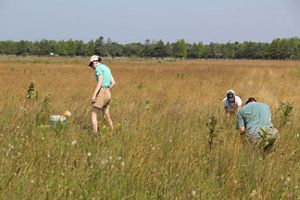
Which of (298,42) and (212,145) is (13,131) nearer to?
(212,145)

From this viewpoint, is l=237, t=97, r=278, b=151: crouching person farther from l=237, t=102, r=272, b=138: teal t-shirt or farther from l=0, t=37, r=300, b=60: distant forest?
l=0, t=37, r=300, b=60: distant forest

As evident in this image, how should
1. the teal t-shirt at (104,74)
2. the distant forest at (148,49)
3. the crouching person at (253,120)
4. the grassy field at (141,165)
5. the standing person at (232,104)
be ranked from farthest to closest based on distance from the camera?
the distant forest at (148,49) → the teal t-shirt at (104,74) → the standing person at (232,104) → the crouching person at (253,120) → the grassy field at (141,165)

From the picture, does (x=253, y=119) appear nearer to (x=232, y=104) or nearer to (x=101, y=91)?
(x=232, y=104)

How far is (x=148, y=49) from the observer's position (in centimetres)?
12575

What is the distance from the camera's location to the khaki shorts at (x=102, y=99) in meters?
7.44

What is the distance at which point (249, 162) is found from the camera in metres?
3.92

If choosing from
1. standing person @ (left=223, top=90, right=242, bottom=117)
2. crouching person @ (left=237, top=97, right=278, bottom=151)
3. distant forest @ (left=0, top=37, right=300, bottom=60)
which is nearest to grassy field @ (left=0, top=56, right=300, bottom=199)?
crouching person @ (left=237, top=97, right=278, bottom=151)

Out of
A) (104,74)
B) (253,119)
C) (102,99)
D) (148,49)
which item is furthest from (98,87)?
(148,49)

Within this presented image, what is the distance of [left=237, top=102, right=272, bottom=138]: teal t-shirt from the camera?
5.53 meters

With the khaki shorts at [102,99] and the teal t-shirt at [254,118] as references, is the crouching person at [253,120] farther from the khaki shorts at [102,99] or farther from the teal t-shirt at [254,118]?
the khaki shorts at [102,99]

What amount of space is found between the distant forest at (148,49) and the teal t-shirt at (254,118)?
4434 inches

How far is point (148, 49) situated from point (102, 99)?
11934 cm

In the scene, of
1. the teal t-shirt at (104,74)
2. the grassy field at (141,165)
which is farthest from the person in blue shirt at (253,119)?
the teal t-shirt at (104,74)

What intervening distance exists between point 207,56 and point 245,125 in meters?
125
